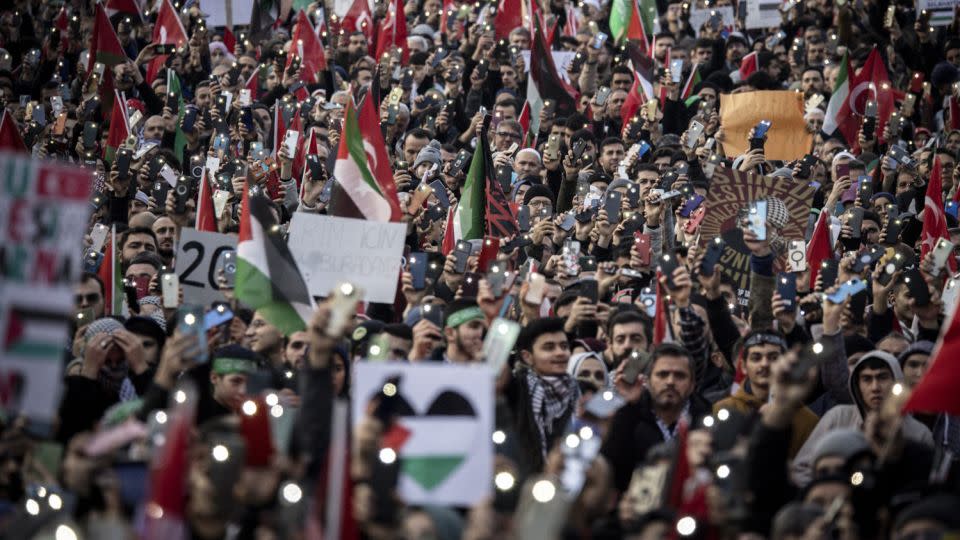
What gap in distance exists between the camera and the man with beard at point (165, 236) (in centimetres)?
1100

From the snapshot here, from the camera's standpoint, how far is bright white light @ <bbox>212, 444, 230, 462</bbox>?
17.8 feet

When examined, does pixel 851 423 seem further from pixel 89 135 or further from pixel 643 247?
pixel 89 135

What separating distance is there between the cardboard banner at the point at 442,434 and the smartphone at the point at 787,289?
3199mm

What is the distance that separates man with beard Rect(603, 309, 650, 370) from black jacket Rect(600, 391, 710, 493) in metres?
0.86

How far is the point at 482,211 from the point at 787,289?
11.3 feet

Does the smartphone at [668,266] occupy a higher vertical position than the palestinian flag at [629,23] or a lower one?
lower

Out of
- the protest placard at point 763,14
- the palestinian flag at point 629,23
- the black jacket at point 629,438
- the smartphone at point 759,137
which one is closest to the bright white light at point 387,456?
the black jacket at point 629,438

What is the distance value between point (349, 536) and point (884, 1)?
14.9 metres

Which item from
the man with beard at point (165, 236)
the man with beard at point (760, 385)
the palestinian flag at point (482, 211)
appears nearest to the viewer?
the man with beard at point (760, 385)

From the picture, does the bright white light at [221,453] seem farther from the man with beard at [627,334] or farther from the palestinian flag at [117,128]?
the palestinian flag at [117,128]

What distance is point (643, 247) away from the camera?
34.3 ft

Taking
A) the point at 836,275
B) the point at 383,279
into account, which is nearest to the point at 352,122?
the point at 383,279

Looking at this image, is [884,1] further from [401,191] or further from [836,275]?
[836,275]

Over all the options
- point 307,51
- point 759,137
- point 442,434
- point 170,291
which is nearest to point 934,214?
point 759,137
